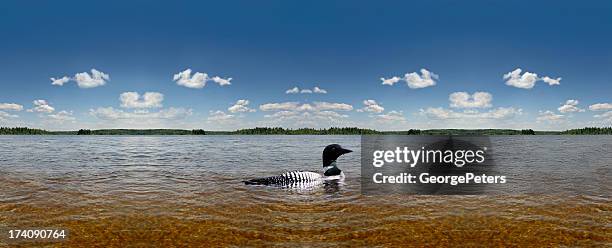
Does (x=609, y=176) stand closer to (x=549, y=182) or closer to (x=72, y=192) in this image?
(x=549, y=182)

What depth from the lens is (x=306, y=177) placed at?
17984 millimetres

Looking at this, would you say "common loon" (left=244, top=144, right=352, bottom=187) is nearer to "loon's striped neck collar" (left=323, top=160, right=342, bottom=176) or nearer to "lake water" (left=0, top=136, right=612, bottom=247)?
"loon's striped neck collar" (left=323, top=160, right=342, bottom=176)

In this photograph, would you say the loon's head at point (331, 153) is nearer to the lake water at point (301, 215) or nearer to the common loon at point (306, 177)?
the common loon at point (306, 177)

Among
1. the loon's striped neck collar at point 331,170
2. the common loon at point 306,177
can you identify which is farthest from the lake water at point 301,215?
the loon's striped neck collar at point 331,170

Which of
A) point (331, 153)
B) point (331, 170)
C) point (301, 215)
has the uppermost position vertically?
point (331, 153)

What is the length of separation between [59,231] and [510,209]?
452 inches

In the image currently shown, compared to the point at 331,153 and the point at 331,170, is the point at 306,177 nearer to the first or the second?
the point at 331,170

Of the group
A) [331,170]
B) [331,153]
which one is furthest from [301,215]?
[331,153]

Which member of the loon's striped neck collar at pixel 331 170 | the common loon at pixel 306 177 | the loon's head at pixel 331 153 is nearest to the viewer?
the common loon at pixel 306 177

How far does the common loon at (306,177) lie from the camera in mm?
17234

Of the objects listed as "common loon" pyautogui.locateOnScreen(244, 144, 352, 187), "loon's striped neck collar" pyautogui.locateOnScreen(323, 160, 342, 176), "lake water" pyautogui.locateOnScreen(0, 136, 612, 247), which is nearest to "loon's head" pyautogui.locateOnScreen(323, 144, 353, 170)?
"common loon" pyautogui.locateOnScreen(244, 144, 352, 187)

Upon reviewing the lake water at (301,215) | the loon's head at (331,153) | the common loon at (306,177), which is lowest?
the lake water at (301,215)

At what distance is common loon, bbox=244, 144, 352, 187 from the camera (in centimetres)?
1723

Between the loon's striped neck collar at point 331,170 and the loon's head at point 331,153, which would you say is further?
the loon's head at point 331,153
